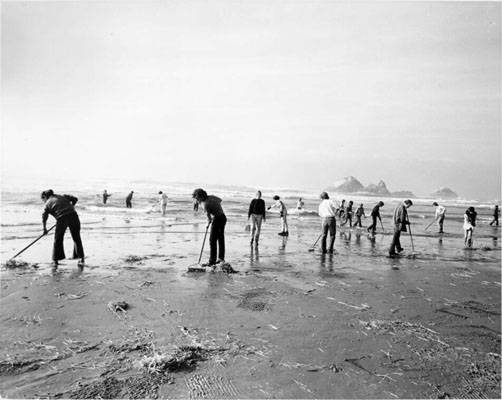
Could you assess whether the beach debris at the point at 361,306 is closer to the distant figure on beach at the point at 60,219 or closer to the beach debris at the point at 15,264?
the distant figure on beach at the point at 60,219

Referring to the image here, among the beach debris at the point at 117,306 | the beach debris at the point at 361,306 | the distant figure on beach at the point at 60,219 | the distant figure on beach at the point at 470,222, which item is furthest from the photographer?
the distant figure on beach at the point at 470,222

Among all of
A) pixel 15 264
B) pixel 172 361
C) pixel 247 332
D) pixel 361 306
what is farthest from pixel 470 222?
pixel 15 264

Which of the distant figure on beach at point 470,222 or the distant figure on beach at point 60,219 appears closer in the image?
the distant figure on beach at point 60,219

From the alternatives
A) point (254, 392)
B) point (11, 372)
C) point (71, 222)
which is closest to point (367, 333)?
point (254, 392)

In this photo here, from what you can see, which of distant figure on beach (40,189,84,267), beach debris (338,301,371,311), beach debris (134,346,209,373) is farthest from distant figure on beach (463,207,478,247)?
distant figure on beach (40,189,84,267)

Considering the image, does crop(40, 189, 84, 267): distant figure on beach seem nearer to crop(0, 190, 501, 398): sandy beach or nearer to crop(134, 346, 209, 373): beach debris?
crop(0, 190, 501, 398): sandy beach

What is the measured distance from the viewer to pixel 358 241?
15.0m

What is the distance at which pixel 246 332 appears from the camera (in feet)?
14.9

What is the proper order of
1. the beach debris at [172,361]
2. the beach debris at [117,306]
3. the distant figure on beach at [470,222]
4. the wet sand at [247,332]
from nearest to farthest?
the wet sand at [247,332] → the beach debris at [172,361] → the beach debris at [117,306] → the distant figure on beach at [470,222]

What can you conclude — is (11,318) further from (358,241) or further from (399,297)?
(358,241)

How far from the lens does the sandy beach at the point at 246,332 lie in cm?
337

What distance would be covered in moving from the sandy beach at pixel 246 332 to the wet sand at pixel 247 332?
19mm

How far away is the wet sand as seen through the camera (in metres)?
3.37

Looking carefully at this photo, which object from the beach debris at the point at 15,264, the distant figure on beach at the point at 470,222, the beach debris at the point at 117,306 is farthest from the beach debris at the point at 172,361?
the distant figure on beach at the point at 470,222
